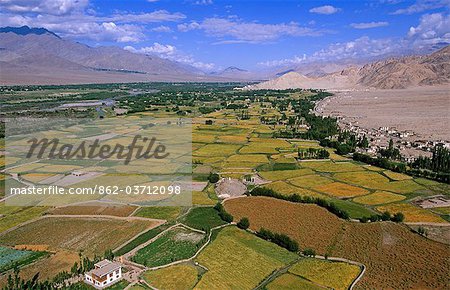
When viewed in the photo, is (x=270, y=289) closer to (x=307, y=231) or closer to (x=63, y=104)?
(x=307, y=231)

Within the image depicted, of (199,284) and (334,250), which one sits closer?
(199,284)

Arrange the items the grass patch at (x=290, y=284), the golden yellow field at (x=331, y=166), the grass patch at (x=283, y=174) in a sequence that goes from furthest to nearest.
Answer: the golden yellow field at (x=331, y=166)
the grass patch at (x=283, y=174)
the grass patch at (x=290, y=284)

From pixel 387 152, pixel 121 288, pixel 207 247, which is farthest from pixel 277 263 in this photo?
pixel 387 152

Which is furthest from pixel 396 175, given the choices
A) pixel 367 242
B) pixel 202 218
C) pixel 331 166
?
pixel 202 218

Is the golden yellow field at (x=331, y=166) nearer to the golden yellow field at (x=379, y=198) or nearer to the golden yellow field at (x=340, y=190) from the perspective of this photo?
the golden yellow field at (x=340, y=190)

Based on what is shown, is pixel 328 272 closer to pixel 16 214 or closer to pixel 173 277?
pixel 173 277

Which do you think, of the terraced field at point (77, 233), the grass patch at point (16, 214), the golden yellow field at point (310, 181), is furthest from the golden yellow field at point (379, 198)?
the grass patch at point (16, 214)

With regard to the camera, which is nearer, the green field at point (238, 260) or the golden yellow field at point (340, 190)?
the green field at point (238, 260)
